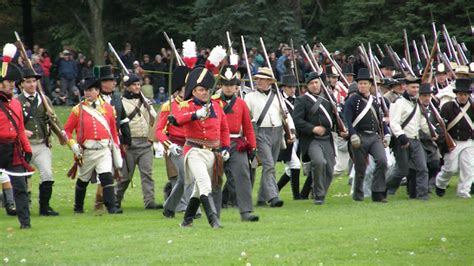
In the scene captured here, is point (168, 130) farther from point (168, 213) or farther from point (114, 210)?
point (114, 210)

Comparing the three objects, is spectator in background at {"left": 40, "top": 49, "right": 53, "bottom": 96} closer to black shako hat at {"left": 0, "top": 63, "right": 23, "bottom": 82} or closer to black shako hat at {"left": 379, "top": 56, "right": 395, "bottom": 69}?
black shako hat at {"left": 379, "top": 56, "right": 395, "bottom": 69}

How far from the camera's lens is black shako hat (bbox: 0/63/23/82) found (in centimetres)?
1698

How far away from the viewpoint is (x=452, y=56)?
27344mm

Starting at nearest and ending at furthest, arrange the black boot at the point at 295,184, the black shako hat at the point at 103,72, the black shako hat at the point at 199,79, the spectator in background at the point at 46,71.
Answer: the black shako hat at the point at 199,79, the black shako hat at the point at 103,72, the black boot at the point at 295,184, the spectator in background at the point at 46,71

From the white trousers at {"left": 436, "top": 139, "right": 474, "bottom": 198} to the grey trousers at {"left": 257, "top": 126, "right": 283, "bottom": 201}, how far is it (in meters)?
2.80

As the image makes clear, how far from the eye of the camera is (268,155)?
787 inches

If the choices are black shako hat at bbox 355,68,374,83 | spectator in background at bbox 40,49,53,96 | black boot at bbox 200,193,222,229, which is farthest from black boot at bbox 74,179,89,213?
spectator in background at bbox 40,49,53,96

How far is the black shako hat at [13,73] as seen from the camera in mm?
16984

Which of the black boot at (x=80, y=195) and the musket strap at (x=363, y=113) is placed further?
the musket strap at (x=363, y=113)

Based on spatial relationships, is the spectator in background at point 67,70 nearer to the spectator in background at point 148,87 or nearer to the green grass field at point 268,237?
the spectator in background at point 148,87

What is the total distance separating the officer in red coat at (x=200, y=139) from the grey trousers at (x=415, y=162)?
490cm

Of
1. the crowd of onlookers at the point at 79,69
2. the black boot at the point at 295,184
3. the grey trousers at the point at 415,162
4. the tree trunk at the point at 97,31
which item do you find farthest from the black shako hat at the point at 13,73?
the tree trunk at the point at 97,31

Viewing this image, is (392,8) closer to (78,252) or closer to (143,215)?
(143,215)

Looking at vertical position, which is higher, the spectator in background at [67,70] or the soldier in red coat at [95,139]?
the soldier in red coat at [95,139]
